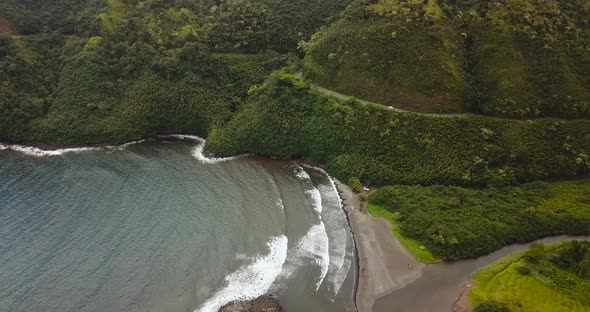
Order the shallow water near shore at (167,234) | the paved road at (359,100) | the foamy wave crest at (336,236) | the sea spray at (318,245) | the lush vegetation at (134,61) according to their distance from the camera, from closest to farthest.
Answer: the shallow water near shore at (167,234), the foamy wave crest at (336,236), the sea spray at (318,245), the paved road at (359,100), the lush vegetation at (134,61)

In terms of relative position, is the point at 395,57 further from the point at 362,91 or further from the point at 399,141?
the point at 399,141

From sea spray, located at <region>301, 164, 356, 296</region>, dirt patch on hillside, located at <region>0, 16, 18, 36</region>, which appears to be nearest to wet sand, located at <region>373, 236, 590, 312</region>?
sea spray, located at <region>301, 164, 356, 296</region>

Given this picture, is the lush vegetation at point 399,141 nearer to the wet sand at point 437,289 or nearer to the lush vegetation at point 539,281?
the lush vegetation at point 539,281

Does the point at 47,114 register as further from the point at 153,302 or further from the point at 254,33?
the point at 153,302

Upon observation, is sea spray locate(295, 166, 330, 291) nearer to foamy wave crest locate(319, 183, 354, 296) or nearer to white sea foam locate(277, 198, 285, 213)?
foamy wave crest locate(319, 183, 354, 296)

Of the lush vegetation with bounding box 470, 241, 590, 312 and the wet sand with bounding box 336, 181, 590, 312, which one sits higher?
the lush vegetation with bounding box 470, 241, 590, 312

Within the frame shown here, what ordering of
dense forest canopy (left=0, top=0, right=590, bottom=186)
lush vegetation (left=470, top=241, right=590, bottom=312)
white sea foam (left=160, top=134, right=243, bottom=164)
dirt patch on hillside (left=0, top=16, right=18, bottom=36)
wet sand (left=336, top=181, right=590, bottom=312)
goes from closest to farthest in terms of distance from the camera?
1. lush vegetation (left=470, top=241, right=590, bottom=312)
2. wet sand (left=336, top=181, right=590, bottom=312)
3. dense forest canopy (left=0, top=0, right=590, bottom=186)
4. white sea foam (left=160, top=134, right=243, bottom=164)
5. dirt patch on hillside (left=0, top=16, right=18, bottom=36)

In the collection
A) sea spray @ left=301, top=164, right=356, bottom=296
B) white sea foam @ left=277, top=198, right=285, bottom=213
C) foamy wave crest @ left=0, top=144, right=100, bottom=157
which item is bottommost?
foamy wave crest @ left=0, top=144, right=100, bottom=157

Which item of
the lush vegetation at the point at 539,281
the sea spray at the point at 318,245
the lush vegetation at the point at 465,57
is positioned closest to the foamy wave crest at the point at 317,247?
the sea spray at the point at 318,245

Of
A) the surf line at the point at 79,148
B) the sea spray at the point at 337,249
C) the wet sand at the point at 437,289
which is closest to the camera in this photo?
the wet sand at the point at 437,289
